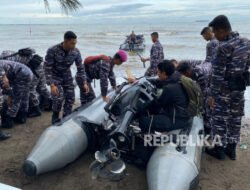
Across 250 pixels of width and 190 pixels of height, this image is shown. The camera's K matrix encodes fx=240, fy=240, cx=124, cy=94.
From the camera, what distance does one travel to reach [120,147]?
2414 mm

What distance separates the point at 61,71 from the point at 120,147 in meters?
2.07

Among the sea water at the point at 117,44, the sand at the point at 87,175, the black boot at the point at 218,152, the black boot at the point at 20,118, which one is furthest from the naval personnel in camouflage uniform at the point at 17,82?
the black boot at the point at 218,152

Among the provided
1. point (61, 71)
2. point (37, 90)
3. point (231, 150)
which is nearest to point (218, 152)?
point (231, 150)

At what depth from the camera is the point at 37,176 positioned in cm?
282

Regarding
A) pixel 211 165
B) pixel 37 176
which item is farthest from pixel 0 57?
pixel 211 165

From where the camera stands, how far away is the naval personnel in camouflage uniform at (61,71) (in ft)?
12.3

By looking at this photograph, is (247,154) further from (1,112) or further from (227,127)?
(1,112)

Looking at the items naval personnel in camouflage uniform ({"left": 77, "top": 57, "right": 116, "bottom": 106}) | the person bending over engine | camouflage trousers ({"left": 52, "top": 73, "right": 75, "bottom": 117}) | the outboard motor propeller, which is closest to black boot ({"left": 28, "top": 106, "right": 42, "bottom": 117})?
camouflage trousers ({"left": 52, "top": 73, "right": 75, "bottom": 117})

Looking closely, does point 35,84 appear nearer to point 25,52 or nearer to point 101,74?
point 25,52

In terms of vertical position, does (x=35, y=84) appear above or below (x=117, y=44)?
below

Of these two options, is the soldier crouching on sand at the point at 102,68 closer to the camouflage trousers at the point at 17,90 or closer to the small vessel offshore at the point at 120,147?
the small vessel offshore at the point at 120,147

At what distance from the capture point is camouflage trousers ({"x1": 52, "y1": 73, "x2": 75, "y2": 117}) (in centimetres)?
395

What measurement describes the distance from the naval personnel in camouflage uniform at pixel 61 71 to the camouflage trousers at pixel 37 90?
754 millimetres

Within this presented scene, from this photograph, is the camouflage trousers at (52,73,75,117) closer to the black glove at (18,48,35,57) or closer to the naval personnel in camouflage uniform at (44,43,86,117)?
the naval personnel in camouflage uniform at (44,43,86,117)
